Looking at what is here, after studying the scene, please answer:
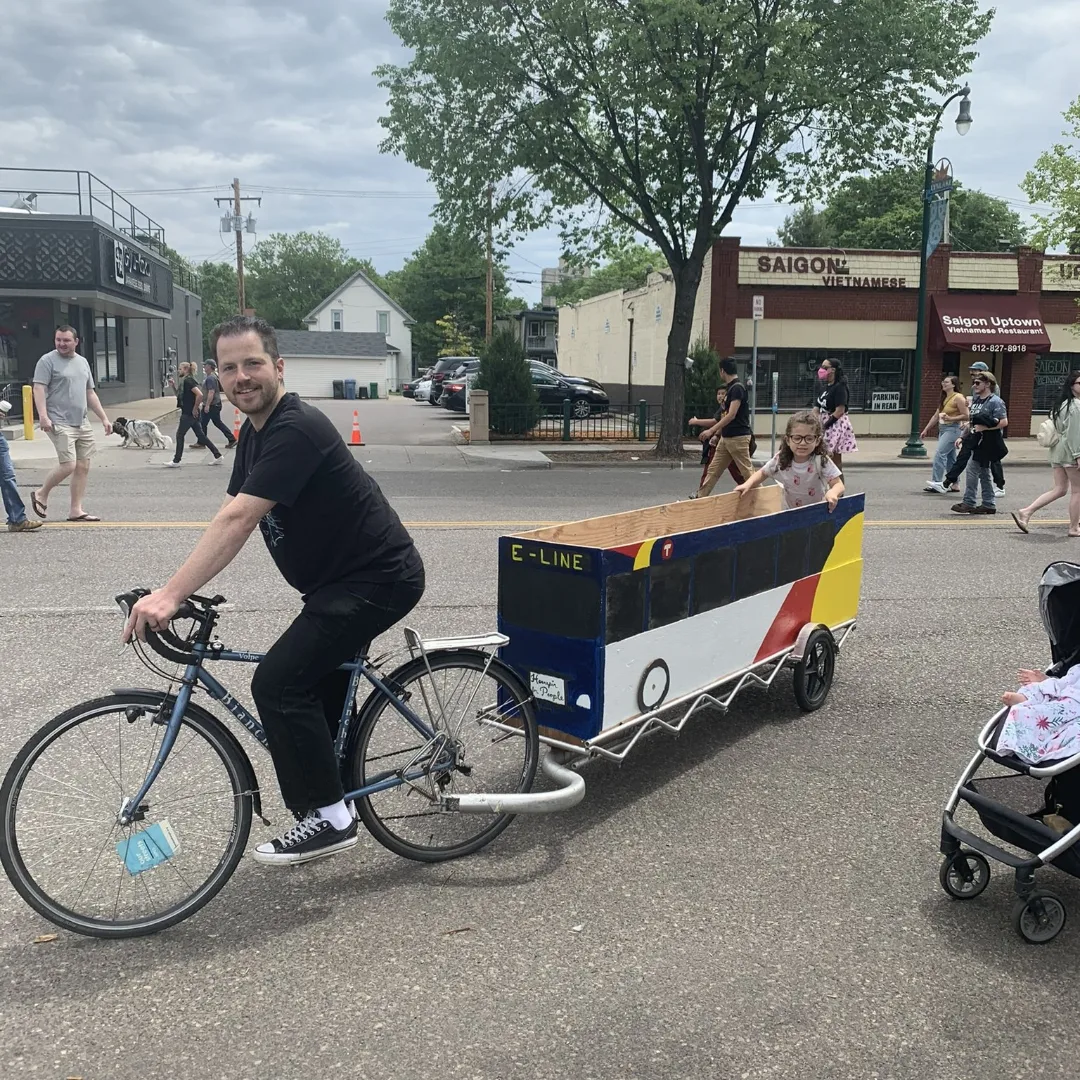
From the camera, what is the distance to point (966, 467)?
13.3 metres

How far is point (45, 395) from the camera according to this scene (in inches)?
406

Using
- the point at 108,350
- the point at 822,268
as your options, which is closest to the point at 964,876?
the point at 822,268

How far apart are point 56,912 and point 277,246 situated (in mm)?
109839

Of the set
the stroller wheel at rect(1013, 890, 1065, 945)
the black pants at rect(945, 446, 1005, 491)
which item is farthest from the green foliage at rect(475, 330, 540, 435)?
the stroller wheel at rect(1013, 890, 1065, 945)

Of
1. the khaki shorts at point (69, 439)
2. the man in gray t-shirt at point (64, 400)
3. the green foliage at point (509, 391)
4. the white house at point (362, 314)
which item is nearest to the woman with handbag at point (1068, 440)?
the man in gray t-shirt at point (64, 400)

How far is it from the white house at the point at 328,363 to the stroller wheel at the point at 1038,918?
58.5m

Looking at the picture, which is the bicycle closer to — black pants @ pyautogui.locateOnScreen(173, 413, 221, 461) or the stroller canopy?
the stroller canopy

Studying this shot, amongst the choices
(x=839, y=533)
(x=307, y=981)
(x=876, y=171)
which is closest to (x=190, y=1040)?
(x=307, y=981)

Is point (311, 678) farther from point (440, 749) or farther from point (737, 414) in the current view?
point (737, 414)

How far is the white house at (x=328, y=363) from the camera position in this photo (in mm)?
60406

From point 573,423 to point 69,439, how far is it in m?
15.7

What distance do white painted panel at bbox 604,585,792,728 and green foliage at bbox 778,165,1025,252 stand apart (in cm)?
5534

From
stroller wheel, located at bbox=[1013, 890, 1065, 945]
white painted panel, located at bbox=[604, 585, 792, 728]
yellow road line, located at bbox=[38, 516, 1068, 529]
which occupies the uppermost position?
white painted panel, located at bbox=[604, 585, 792, 728]

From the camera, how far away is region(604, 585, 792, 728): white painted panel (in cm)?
409
